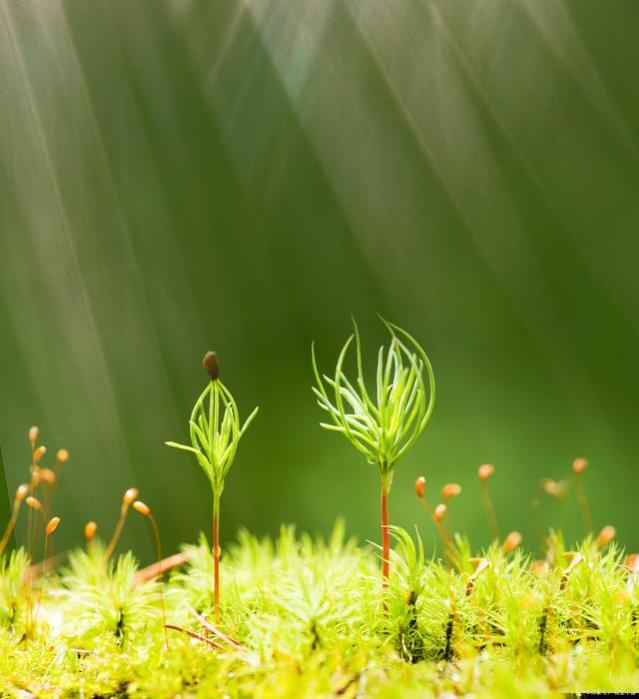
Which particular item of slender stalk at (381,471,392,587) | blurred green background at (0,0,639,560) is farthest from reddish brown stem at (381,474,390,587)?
blurred green background at (0,0,639,560)

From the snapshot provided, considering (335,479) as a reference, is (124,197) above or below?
above

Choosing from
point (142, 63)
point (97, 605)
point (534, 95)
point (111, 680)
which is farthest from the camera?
point (142, 63)

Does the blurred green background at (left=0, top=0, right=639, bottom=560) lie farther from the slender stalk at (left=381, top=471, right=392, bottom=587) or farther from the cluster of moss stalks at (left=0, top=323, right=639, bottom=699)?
the slender stalk at (left=381, top=471, right=392, bottom=587)

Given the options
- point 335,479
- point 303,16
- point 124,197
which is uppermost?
point 303,16

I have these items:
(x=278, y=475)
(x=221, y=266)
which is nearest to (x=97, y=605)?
(x=278, y=475)

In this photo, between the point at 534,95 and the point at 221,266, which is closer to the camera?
the point at 534,95

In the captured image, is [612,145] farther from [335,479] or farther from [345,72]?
[335,479]

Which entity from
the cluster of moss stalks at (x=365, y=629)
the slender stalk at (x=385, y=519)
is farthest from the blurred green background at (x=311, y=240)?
the slender stalk at (x=385, y=519)

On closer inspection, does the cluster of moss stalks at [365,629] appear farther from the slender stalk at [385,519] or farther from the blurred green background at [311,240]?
the blurred green background at [311,240]
